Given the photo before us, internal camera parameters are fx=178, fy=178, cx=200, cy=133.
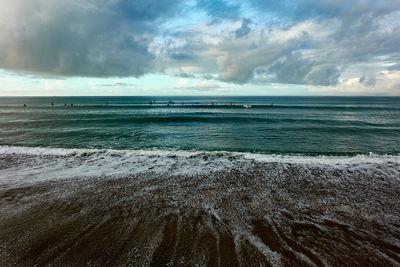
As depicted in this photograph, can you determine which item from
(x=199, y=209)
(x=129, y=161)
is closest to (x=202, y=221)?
(x=199, y=209)

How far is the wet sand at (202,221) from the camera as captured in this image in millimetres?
4176

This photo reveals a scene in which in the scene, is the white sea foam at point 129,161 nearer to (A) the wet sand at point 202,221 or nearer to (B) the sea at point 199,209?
(B) the sea at point 199,209

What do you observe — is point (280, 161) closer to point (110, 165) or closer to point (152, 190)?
point (152, 190)

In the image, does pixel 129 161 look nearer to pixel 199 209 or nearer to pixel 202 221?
pixel 199 209

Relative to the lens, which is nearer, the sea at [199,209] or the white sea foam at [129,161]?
the sea at [199,209]

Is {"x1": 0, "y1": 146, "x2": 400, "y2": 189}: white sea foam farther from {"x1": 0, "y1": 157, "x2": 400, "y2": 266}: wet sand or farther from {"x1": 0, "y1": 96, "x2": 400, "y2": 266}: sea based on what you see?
{"x1": 0, "y1": 157, "x2": 400, "y2": 266}: wet sand

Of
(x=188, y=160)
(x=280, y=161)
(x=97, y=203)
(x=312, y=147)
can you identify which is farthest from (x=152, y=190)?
(x=312, y=147)

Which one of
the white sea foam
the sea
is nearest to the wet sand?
the sea

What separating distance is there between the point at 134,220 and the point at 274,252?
3.99 m

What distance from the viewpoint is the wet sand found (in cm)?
418

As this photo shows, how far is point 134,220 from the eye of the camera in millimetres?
5461

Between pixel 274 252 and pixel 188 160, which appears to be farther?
pixel 188 160

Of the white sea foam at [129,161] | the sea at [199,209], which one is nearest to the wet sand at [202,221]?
the sea at [199,209]

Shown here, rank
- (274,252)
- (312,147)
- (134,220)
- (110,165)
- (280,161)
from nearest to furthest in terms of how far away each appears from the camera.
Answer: (274,252)
(134,220)
(110,165)
(280,161)
(312,147)
